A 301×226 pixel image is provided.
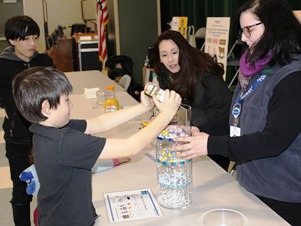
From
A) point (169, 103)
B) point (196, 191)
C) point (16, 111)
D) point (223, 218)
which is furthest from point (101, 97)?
point (223, 218)

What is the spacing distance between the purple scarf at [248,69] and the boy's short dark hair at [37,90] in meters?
0.67

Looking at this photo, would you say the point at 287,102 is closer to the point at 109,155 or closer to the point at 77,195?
the point at 109,155

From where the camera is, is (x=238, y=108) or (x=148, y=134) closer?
(x=148, y=134)

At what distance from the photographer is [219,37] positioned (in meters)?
4.89

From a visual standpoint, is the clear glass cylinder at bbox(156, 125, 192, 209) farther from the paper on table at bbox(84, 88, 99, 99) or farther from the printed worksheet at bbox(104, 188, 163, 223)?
the paper on table at bbox(84, 88, 99, 99)

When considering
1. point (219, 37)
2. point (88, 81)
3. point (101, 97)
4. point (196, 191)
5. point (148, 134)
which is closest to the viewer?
point (148, 134)

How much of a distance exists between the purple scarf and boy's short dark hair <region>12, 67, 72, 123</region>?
0.67 m

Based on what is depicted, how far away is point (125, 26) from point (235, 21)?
566cm

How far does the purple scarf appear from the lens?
4.70ft

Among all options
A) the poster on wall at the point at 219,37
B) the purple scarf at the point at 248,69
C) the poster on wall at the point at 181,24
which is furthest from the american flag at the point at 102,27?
the purple scarf at the point at 248,69

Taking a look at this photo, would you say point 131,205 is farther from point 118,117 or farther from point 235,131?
point 235,131

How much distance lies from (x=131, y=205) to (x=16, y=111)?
1.17m

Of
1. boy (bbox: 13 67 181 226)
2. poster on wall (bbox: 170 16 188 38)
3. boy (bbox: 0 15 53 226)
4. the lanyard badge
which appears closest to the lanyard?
the lanyard badge

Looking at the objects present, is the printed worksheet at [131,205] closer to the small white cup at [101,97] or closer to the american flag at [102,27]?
the small white cup at [101,97]
